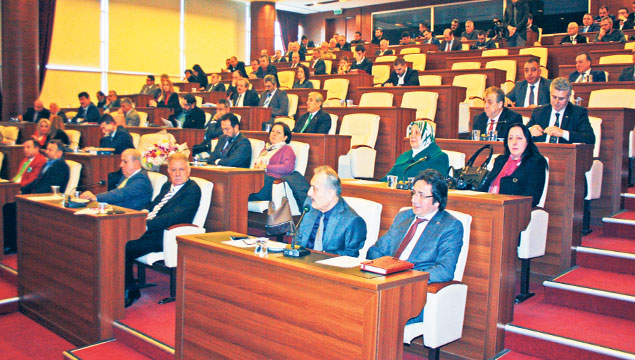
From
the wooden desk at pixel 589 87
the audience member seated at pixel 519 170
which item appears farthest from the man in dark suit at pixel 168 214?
the wooden desk at pixel 589 87

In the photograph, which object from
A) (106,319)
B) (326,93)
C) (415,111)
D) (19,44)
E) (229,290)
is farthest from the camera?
(19,44)

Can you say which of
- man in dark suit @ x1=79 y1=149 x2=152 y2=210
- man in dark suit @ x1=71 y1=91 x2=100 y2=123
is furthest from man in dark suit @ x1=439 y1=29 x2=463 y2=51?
man in dark suit @ x1=79 y1=149 x2=152 y2=210

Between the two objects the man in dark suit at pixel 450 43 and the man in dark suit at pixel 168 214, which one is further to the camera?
the man in dark suit at pixel 450 43

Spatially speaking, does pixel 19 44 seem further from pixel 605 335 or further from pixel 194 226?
pixel 605 335

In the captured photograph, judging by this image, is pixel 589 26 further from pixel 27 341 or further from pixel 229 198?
pixel 27 341

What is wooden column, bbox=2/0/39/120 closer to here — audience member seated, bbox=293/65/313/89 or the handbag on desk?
audience member seated, bbox=293/65/313/89

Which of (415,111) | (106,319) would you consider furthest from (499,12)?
(106,319)

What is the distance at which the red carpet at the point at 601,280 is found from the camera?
10.4 ft

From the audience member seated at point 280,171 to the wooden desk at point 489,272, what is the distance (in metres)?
2.05

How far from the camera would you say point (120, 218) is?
3.56 metres

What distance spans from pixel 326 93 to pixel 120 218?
4945 mm

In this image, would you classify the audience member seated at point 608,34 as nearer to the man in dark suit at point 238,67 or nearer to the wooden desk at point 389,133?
the wooden desk at point 389,133

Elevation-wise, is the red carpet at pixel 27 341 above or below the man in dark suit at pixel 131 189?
below

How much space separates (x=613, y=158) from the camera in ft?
13.8
